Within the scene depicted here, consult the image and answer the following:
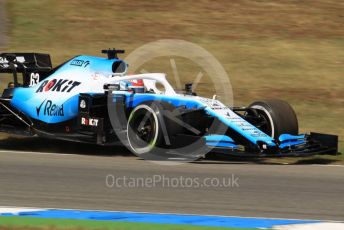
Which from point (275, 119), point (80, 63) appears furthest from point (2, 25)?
point (275, 119)

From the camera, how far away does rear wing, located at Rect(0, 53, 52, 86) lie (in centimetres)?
1127

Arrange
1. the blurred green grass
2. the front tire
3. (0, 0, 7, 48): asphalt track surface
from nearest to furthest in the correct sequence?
1. the front tire
2. the blurred green grass
3. (0, 0, 7, 48): asphalt track surface

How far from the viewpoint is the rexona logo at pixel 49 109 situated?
1058 cm

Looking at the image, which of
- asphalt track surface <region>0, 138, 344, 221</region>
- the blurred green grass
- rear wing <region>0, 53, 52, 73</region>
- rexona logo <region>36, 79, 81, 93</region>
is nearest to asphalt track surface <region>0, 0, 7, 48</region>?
the blurred green grass

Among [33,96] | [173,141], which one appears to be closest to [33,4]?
[33,96]

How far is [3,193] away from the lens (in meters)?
7.36

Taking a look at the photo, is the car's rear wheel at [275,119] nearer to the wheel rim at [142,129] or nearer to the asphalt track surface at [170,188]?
the asphalt track surface at [170,188]

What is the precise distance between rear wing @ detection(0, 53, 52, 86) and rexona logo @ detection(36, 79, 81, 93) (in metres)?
0.31

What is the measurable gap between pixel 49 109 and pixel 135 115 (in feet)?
5.42

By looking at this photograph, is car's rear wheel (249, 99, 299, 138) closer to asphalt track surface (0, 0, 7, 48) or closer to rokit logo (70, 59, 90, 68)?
rokit logo (70, 59, 90, 68)

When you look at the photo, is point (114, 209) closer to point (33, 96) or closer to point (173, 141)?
point (173, 141)

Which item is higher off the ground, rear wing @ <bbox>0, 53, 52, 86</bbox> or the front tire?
rear wing @ <bbox>0, 53, 52, 86</bbox>

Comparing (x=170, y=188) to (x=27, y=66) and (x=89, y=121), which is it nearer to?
(x=89, y=121)

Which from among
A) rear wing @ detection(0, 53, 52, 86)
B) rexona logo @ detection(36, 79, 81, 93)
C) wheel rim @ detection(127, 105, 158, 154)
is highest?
rear wing @ detection(0, 53, 52, 86)
